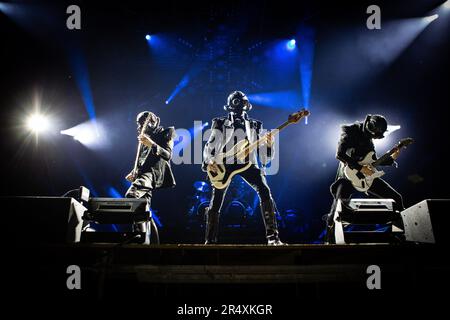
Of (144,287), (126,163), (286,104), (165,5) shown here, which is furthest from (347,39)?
(144,287)

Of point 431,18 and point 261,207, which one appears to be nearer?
point 261,207

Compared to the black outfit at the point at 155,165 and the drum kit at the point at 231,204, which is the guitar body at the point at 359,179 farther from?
the drum kit at the point at 231,204

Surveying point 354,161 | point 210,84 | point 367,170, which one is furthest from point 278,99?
point 367,170

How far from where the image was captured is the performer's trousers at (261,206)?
4812 millimetres

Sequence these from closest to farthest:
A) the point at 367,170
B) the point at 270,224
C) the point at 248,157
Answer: the point at 270,224 → the point at 367,170 → the point at 248,157

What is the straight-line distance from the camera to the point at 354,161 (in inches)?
207

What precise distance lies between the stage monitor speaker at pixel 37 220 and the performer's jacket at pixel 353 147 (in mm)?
4254

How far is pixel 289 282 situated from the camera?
136 inches

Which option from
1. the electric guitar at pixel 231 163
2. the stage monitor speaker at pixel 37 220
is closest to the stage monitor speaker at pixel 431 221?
the electric guitar at pixel 231 163

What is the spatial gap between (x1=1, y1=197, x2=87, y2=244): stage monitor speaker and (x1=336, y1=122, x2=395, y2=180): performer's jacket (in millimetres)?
4254

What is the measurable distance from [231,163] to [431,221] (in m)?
2.91

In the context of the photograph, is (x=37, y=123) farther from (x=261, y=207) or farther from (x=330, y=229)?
(x=330, y=229)
